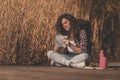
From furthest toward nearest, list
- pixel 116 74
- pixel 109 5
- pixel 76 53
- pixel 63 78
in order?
pixel 109 5 < pixel 76 53 < pixel 116 74 < pixel 63 78

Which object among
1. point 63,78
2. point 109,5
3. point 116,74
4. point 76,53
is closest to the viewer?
point 63,78

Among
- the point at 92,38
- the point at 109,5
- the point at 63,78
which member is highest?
the point at 109,5

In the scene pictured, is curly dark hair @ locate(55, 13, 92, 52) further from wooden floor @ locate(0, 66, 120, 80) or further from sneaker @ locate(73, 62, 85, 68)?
wooden floor @ locate(0, 66, 120, 80)

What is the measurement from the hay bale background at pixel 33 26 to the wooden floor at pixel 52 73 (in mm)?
651

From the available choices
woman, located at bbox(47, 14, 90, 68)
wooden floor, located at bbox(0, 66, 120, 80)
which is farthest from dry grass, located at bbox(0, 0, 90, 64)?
wooden floor, located at bbox(0, 66, 120, 80)

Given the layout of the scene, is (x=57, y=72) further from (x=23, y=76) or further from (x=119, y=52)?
(x=119, y=52)

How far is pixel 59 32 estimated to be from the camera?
9.77 meters

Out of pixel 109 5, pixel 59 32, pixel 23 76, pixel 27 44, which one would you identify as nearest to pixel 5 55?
pixel 27 44

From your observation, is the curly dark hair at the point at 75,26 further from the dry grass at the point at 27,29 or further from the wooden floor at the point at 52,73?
the wooden floor at the point at 52,73

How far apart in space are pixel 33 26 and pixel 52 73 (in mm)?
1901

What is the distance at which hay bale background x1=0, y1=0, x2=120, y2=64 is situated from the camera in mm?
9727

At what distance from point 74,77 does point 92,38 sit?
2.78m

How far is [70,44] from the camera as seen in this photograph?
922 centimetres

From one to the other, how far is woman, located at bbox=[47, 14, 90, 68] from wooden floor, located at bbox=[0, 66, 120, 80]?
247mm
